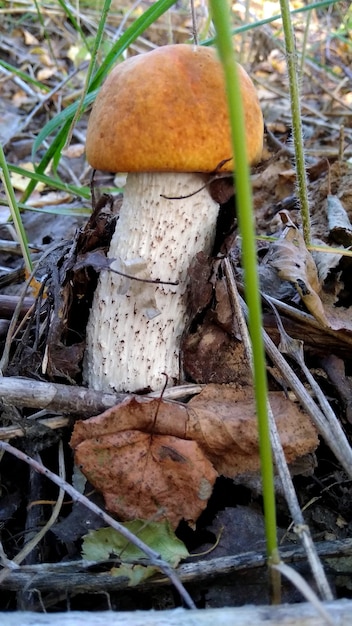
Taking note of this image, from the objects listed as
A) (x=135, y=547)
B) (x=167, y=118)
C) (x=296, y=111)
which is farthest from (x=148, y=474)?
(x=296, y=111)

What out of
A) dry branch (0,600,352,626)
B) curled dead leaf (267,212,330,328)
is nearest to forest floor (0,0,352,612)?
curled dead leaf (267,212,330,328)

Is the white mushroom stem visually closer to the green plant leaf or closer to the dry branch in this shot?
the green plant leaf

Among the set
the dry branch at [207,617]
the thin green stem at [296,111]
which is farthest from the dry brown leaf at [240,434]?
the thin green stem at [296,111]

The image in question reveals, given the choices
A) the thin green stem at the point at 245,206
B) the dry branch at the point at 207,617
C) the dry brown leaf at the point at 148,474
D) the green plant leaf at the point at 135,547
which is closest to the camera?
the thin green stem at the point at 245,206

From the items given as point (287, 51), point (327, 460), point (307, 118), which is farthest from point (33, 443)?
point (307, 118)

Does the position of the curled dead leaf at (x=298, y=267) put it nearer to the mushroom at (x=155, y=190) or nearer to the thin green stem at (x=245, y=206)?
the mushroom at (x=155, y=190)

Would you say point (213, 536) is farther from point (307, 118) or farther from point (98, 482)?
point (307, 118)
